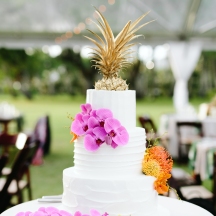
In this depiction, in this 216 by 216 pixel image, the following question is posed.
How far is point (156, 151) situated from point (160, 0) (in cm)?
826

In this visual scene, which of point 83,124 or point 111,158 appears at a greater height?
point 83,124

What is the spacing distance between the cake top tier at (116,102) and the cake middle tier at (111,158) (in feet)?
0.29

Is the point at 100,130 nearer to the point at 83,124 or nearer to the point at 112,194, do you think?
the point at 83,124

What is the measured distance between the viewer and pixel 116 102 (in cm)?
246

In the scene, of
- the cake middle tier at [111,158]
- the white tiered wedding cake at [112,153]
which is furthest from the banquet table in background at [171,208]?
the cake middle tier at [111,158]

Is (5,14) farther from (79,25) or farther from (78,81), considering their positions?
(78,81)

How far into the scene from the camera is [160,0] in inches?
407

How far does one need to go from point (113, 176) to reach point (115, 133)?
23cm

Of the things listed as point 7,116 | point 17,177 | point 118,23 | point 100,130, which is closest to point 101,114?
point 100,130

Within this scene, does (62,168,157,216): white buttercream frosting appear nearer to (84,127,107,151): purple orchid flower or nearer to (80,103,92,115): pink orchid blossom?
(84,127,107,151): purple orchid flower

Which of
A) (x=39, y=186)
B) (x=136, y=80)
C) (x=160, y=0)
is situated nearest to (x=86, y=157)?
(x=39, y=186)

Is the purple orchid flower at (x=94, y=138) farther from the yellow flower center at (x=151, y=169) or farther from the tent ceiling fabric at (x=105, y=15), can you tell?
the tent ceiling fabric at (x=105, y=15)

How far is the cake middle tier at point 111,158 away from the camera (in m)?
2.44

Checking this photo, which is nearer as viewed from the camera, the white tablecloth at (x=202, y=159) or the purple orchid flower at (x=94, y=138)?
the purple orchid flower at (x=94, y=138)
